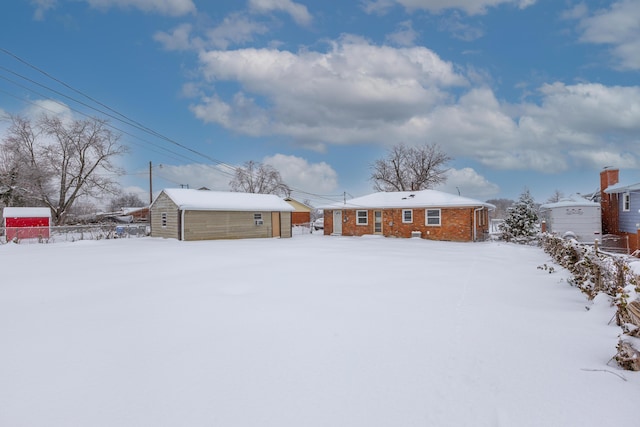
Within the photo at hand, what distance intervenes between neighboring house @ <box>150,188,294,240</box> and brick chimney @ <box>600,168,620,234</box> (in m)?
19.8

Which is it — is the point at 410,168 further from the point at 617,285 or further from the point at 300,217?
the point at 617,285

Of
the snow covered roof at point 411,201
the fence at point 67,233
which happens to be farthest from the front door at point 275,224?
the fence at point 67,233

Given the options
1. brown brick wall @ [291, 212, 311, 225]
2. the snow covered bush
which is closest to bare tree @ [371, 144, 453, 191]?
brown brick wall @ [291, 212, 311, 225]

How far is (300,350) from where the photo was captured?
3748mm

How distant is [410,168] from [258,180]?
24.7 metres

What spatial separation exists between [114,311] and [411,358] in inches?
183

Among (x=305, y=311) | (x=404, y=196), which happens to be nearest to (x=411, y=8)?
(x=404, y=196)

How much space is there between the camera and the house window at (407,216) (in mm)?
22875

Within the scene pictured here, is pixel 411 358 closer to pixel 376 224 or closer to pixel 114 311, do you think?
pixel 114 311

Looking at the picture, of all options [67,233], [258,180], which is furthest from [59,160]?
[258,180]

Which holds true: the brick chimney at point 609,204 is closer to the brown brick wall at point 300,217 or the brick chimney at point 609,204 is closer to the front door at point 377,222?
the front door at point 377,222

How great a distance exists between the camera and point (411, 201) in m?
23.2

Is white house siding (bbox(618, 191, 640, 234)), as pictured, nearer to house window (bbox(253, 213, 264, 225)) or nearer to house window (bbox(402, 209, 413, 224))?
house window (bbox(402, 209, 413, 224))

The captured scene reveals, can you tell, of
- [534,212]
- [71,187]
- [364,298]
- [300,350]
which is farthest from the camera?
[71,187]
